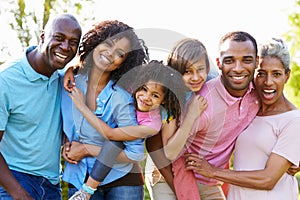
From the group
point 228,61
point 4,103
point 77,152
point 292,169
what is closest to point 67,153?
point 77,152

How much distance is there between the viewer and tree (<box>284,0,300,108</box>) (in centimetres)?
1223

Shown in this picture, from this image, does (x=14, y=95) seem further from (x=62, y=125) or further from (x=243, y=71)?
(x=243, y=71)

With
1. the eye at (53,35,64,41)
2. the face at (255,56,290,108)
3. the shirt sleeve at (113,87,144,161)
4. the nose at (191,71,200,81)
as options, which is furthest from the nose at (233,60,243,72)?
the eye at (53,35,64,41)

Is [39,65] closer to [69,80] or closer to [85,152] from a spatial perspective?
[69,80]

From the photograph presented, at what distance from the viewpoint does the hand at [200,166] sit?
3928 millimetres

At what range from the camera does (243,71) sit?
3.84 meters

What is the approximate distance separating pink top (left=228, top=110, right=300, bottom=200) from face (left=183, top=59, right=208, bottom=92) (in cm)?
44

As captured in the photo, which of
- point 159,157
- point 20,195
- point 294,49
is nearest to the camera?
point 20,195

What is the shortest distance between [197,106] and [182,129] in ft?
0.58

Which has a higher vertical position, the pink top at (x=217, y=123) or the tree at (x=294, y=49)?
the pink top at (x=217, y=123)

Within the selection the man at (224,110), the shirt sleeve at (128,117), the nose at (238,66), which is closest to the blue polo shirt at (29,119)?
the shirt sleeve at (128,117)

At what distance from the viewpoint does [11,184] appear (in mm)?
3697

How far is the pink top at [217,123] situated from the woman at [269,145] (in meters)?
0.07

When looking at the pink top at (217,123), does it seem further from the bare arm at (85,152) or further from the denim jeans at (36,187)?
the denim jeans at (36,187)
